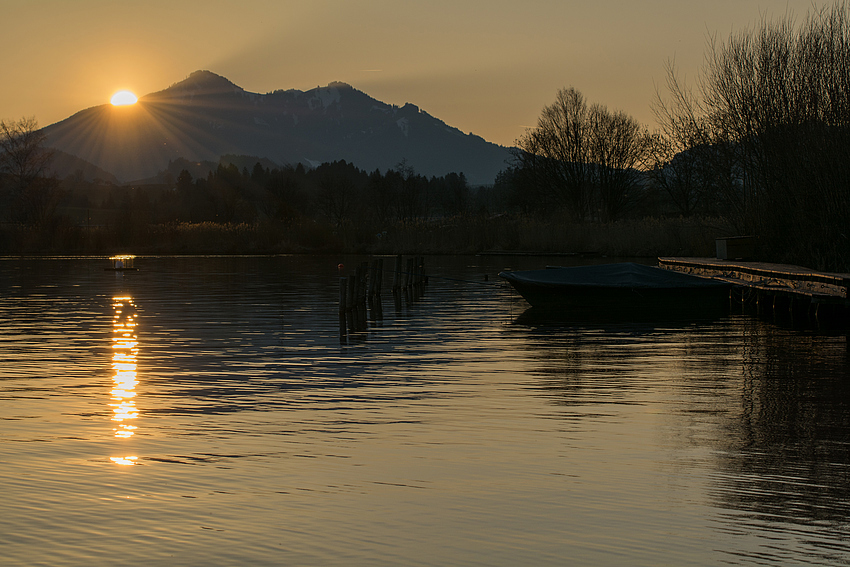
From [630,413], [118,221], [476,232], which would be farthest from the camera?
[118,221]

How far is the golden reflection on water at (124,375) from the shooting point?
8719 millimetres

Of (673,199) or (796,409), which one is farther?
(673,199)

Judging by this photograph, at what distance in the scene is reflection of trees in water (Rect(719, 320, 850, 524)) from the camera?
6.02 m

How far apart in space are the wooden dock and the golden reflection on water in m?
14.7

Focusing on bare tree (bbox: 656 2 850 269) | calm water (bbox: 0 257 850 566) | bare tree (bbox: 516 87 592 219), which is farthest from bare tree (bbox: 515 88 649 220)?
calm water (bbox: 0 257 850 566)

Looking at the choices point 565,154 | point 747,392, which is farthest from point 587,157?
point 747,392

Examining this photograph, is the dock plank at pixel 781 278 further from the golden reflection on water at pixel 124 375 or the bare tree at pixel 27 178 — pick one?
the bare tree at pixel 27 178

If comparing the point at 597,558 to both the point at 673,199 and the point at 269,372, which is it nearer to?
the point at 269,372

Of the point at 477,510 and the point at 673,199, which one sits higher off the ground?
the point at 673,199

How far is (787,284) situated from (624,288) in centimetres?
406

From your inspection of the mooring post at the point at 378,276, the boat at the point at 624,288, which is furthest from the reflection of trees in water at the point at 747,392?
the mooring post at the point at 378,276

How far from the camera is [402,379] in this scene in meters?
11.8

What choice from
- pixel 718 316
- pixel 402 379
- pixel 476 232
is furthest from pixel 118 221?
pixel 402 379

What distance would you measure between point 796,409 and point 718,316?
500 inches
